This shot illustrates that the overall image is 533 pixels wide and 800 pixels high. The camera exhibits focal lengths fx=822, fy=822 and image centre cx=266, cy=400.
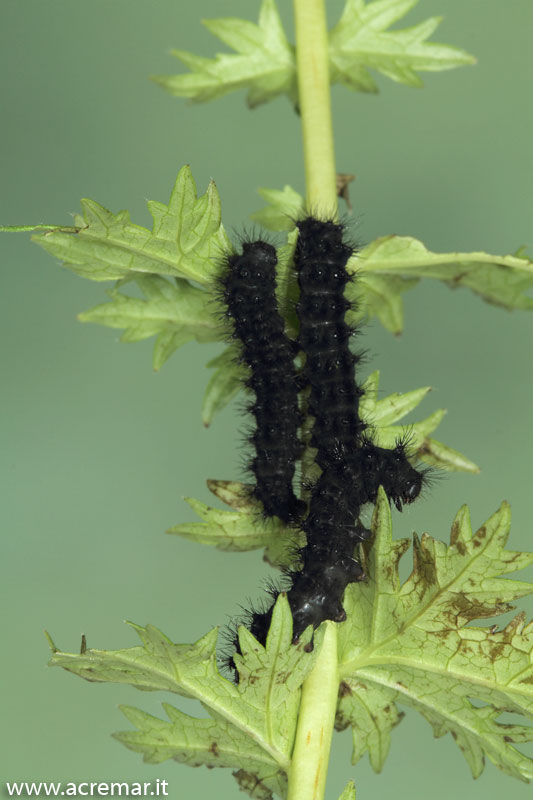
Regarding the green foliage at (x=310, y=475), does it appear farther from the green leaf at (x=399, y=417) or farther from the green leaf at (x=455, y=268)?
the green leaf at (x=455, y=268)

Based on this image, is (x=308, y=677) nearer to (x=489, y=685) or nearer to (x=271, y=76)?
(x=489, y=685)

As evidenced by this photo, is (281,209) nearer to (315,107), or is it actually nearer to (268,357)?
(315,107)

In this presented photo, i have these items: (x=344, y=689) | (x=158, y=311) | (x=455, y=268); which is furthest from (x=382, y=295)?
(x=344, y=689)

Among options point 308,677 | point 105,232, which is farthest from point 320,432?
point 105,232

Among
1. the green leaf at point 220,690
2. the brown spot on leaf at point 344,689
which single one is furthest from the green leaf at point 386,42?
the brown spot on leaf at point 344,689

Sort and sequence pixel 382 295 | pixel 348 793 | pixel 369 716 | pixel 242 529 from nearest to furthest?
pixel 348 793 < pixel 369 716 < pixel 242 529 < pixel 382 295

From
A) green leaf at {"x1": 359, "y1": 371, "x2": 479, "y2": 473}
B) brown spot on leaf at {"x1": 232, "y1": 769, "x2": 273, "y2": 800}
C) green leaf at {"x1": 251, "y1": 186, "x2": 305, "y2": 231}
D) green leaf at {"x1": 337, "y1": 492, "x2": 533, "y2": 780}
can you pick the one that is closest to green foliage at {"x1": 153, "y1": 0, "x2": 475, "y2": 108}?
green leaf at {"x1": 251, "y1": 186, "x2": 305, "y2": 231}

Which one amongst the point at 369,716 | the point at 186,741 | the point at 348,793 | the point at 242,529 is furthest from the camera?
the point at 242,529
